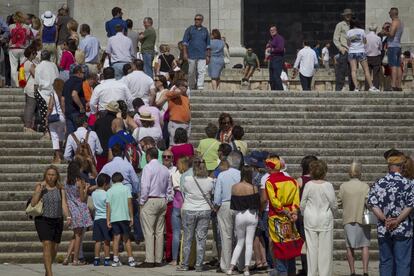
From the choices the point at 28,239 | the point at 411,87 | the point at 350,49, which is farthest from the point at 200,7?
the point at 28,239

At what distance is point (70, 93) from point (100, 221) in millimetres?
4294

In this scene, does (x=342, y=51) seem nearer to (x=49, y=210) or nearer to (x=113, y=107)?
(x=113, y=107)

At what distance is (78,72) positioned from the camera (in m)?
29.1

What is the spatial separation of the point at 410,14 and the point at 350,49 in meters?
10.8

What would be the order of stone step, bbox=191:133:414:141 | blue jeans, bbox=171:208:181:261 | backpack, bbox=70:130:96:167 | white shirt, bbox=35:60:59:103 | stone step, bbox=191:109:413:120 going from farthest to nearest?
1. stone step, bbox=191:109:413:120
2. stone step, bbox=191:133:414:141
3. white shirt, bbox=35:60:59:103
4. backpack, bbox=70:130:96:167
5. blue jeans, bbox=171:208:181:261

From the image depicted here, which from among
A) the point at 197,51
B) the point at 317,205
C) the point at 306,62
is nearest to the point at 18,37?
the point at 197,51

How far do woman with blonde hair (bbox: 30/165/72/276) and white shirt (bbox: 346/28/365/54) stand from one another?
12094 millimetres

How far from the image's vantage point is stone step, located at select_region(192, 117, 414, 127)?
30.4 metres

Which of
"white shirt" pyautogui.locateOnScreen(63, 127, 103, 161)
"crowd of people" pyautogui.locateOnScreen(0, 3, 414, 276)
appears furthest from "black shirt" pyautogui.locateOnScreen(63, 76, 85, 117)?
"white shirt" pyautogui.locateOnScreen(63, 127, 103, 161)

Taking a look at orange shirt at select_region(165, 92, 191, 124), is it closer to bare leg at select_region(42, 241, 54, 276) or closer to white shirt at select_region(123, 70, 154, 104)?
white shirt at select_region(123, 70, 154, 104)

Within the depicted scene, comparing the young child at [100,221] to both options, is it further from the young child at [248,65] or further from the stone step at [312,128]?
the young child at [248,65]

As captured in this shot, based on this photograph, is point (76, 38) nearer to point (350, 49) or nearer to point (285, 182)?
point (350, 49)

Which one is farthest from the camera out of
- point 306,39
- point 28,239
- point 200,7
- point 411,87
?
point 306,39

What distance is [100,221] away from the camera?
24969 millimetres
